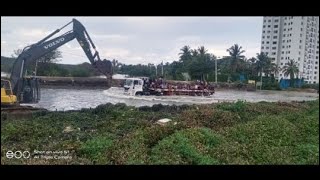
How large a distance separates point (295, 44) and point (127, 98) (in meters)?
3.05

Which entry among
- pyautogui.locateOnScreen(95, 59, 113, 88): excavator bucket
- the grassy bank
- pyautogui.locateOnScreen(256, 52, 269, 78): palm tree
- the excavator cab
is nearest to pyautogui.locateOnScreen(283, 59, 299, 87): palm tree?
pyautogui.locateOnScreen(256, 52, 269, 78): palm tree

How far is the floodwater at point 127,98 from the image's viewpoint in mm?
6051

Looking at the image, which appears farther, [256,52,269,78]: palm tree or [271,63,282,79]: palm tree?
[271,63,282,79]: palm tree

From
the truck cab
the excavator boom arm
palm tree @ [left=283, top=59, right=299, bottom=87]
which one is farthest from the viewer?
the truck cab

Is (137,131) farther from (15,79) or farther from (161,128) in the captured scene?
(15,79)

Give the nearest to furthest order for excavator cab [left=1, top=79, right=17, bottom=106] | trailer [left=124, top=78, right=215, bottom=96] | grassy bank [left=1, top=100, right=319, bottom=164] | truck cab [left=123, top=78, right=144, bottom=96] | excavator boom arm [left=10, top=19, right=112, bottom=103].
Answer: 1. grassy bank [left=1, top=100, right=319, bottom=164]
2. excavator cab [left=1, top=79, right=17, bottom=106]
3. excavator boom arm [left=10, top=19, right=112, bottom=103]
4. truck cab [left=123, top=78, right=144, bottom=96]
5. trailer [left=124, top=78, right=215, bottom=96]

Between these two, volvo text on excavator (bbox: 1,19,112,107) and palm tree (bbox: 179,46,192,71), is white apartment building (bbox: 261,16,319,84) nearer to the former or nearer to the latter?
palm tree (bbox: 179,46,192,71)

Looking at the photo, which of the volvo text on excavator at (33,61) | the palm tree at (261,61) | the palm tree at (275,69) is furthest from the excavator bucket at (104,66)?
the palm tree at (275,69)

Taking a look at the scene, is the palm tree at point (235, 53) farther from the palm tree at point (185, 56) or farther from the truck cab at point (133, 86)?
the truck cab at point (133, 86)

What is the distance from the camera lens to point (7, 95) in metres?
5.74

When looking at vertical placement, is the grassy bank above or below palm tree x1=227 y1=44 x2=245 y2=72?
below

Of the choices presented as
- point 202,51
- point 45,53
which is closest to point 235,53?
point 202,51

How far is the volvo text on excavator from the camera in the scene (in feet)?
18.9
